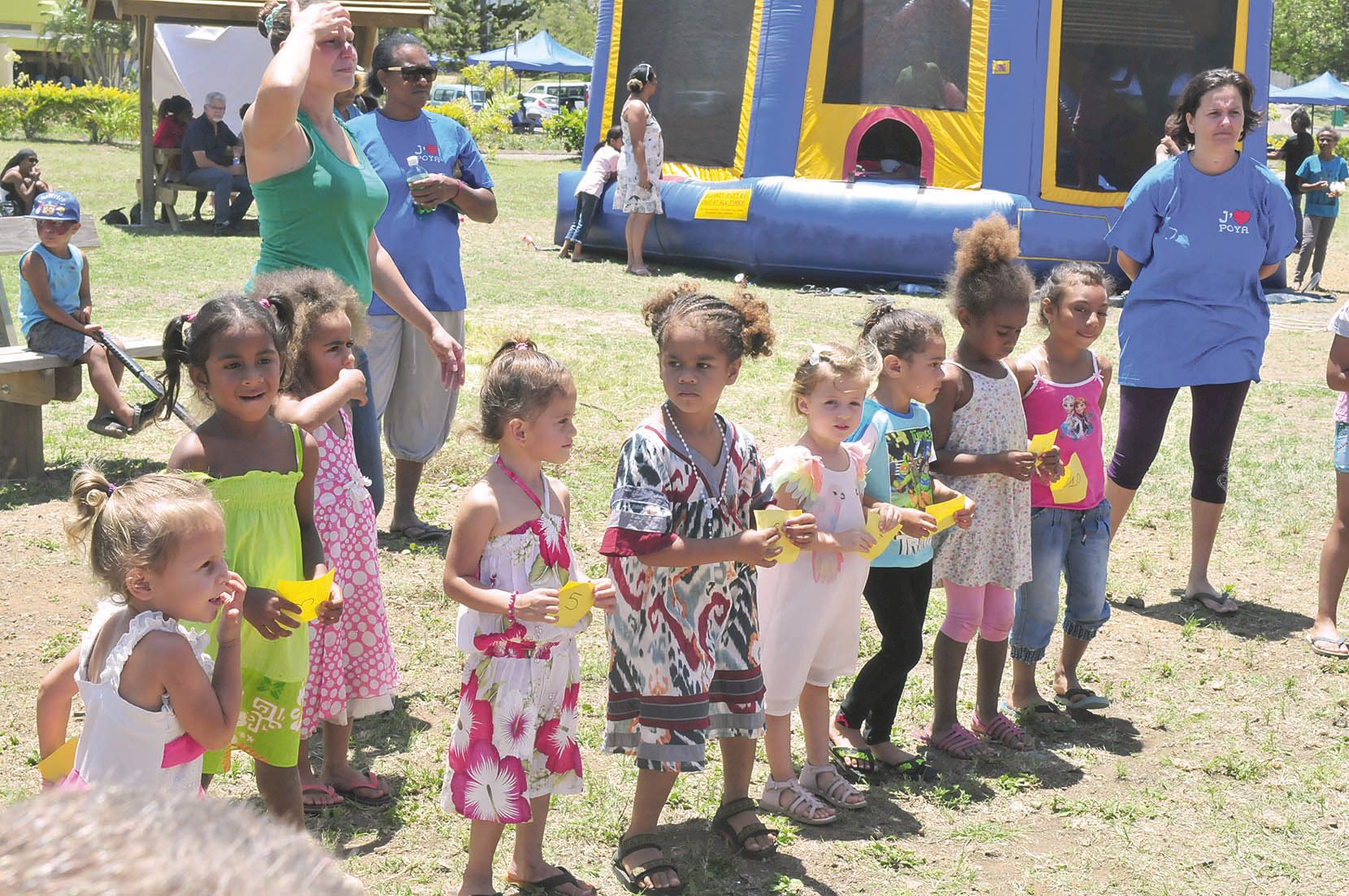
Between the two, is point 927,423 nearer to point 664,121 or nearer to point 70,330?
point 70,330

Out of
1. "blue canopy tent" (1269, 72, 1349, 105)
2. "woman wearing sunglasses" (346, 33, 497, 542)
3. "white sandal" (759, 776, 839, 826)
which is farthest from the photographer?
"blue canopy tent" (1269, 72, 1349, 105)

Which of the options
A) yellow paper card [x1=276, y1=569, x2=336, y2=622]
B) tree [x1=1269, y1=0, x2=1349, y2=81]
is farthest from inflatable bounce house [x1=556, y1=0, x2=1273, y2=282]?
tree [x1=1269, y1=0, x2=1349, y2=81]

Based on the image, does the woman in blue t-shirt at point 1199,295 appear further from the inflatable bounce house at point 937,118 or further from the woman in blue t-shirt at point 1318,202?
the woman in blue t-shirt at point 1318,202

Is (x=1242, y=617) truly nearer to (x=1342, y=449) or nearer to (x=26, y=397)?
(x=1342, y=449)

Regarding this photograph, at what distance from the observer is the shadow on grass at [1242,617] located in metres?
5.76

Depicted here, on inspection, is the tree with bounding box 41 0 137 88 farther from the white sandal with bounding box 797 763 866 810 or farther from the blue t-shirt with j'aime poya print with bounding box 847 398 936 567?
the white sandal with bounding box 797 763 866 810

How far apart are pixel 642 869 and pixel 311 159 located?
2.35m

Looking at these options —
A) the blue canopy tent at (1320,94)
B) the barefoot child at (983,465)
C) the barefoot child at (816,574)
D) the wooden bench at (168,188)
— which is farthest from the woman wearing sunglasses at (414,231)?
the blue canopy tent at (1320,94)

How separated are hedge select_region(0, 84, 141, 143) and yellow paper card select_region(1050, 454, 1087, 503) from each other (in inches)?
1191

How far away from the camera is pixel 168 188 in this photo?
661 inches

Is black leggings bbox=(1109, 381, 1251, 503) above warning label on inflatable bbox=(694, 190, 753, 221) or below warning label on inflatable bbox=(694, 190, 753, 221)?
below

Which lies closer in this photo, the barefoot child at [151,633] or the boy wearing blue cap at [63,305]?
the barefoot child at [151,633]

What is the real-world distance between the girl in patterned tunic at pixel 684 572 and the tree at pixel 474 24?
58264 mm

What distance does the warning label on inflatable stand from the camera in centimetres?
1408
